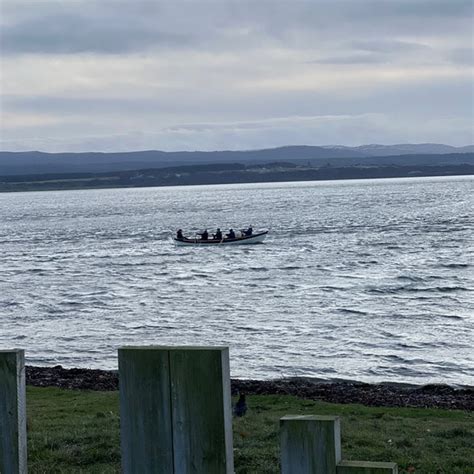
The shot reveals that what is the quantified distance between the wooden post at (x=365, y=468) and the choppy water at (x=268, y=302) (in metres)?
23.3

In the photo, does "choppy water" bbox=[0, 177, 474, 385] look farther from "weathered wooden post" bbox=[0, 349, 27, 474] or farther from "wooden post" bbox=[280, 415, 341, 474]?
"wooden post" bbox=[280, 415, 341, 474]

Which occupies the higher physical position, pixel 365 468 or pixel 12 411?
pixel 12 411

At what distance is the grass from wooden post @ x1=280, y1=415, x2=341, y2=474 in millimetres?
4685

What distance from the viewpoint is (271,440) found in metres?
10.4

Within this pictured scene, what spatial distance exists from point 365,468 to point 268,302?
40.9 meters

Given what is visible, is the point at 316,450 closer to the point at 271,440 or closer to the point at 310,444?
the point at 310,444

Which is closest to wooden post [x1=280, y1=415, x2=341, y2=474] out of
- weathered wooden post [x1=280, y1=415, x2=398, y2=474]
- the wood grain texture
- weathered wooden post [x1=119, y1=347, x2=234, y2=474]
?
weathered wooden post [x1=280, y1=415, x2=398, y2=474]

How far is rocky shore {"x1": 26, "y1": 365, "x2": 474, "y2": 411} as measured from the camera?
20.6m

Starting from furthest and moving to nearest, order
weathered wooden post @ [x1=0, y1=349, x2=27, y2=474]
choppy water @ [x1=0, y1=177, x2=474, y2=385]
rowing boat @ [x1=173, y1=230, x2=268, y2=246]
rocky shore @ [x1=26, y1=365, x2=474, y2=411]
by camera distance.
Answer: rowing boat @ [x1=173, y1=230, x2=268, y2=246]
choppy water @ [x1=0, y1=177, x2=474, y2=385]
rocky shore @ [x1=26, y1=365, x2=474, y2=411]
weathered wooden post @ [x1=0, y1=349, x2=27, y2=474]

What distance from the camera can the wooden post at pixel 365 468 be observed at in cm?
266

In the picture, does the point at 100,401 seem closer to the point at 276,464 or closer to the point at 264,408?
the point at 264,408

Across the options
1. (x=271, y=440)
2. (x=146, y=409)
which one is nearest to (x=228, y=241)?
(x=271, y=440)

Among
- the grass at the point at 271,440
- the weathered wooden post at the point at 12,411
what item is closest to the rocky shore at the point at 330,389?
the grass at the point at 271,440

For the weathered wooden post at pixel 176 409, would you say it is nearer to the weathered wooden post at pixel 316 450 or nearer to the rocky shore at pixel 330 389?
the weathered wooden post at pixel 316 450
